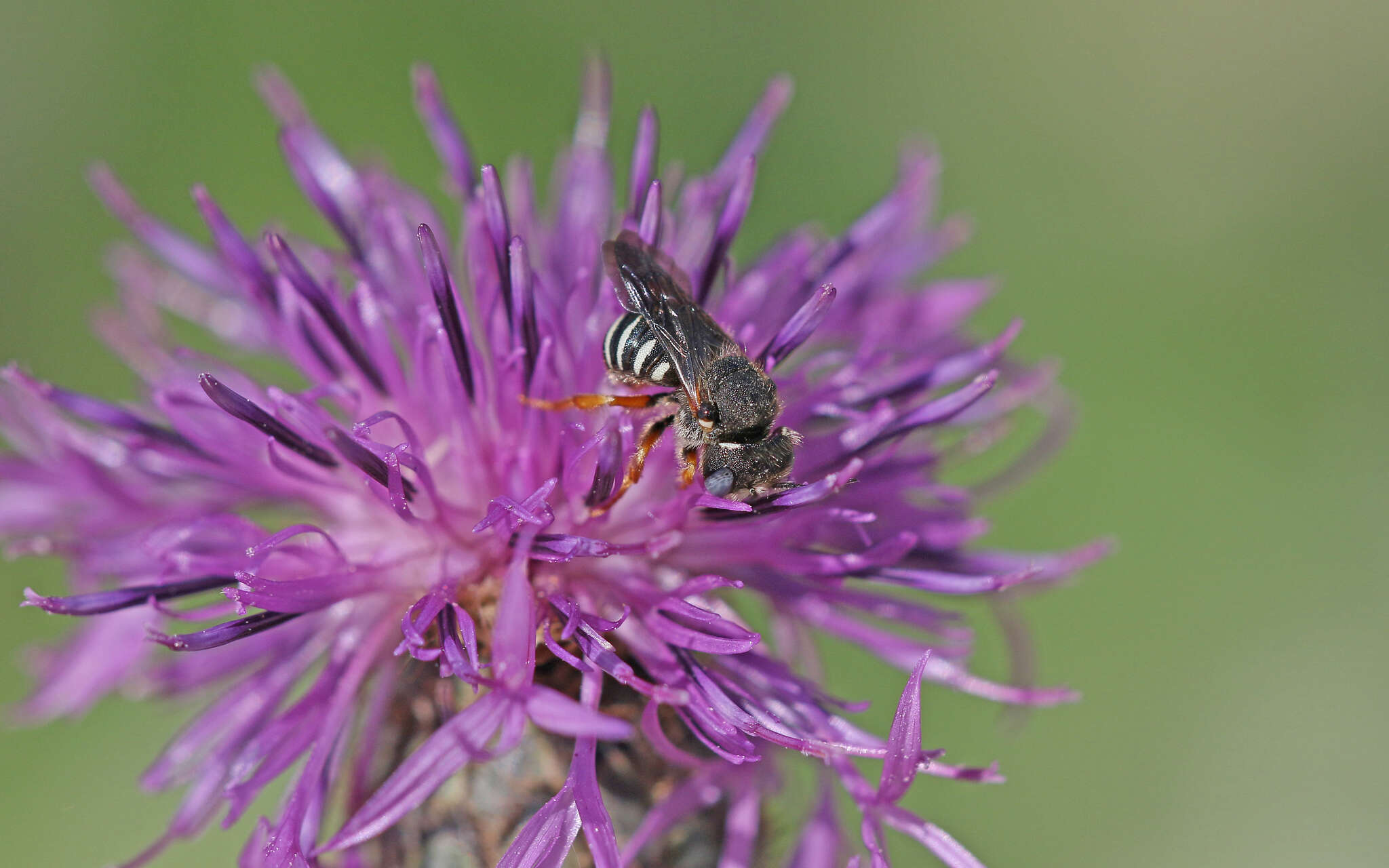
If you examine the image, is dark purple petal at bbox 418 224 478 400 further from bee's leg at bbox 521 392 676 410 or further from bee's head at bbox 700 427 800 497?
bee's head at bbox 700 427 800 497

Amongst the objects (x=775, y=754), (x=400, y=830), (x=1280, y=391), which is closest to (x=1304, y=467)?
(x=1280, y=391)

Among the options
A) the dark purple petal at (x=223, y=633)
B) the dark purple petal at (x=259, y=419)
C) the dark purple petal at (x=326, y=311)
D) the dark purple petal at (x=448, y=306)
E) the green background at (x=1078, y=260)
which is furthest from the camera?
the green background at (x=1078, y=260)

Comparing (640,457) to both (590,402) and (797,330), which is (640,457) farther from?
(797,330)

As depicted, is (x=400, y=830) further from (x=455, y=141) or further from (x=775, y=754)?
(x=455, y=141)

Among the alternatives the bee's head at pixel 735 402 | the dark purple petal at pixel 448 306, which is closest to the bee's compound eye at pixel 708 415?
the bee's head at pixel 735 402

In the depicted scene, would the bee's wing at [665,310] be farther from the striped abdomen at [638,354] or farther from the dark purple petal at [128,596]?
the dark purple petal at [128,596]

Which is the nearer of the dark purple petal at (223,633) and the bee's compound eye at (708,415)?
the dark purple petal at (223,633)

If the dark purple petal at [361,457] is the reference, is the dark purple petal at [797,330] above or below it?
above

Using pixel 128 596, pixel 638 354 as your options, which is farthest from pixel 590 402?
pixel 128 596
